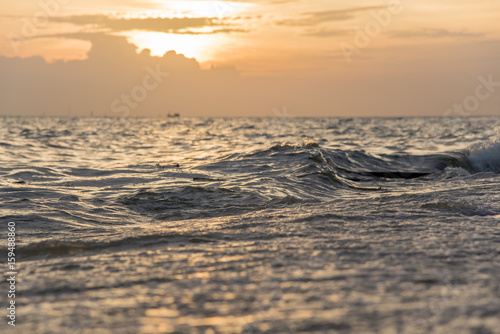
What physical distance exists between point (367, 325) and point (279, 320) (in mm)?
506

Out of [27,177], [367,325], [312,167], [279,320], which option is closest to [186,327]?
[279,320]

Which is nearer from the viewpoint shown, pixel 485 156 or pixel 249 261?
pixel 249 261

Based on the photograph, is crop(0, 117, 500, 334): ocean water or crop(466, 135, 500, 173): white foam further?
crop(466, 135, 500, 173): white foam

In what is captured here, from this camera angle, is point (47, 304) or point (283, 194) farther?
point (283, 194)

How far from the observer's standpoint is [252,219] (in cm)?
635

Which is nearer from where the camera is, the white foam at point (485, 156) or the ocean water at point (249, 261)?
the ocean water at point (249, 261)

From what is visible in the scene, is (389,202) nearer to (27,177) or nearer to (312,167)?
(312,167)

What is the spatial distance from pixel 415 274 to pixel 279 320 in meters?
1.34

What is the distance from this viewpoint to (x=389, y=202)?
24.5 ft

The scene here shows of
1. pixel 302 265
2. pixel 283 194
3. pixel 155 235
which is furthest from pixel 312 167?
pixel 302 265

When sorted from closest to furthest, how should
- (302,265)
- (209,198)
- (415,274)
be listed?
(415,274) → (302,265) → (209,198)

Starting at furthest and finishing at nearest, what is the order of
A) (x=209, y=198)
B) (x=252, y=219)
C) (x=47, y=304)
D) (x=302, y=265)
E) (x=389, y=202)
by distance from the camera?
1. (x=209, y=198)
2. (x=389, y=202)
3. (x=252, y=219)
4. (x=302, y=265)
5. (x=47, y=304)

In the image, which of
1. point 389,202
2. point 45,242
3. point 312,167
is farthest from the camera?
point 312,167

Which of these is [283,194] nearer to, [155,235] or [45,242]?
[155,235]
